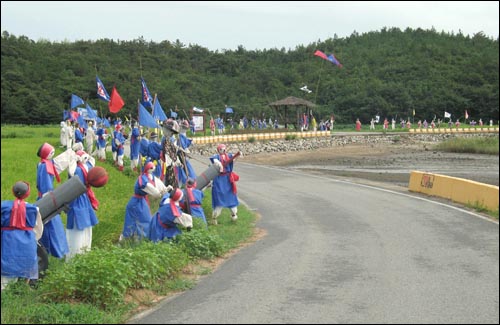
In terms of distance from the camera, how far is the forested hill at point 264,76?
10.0 m

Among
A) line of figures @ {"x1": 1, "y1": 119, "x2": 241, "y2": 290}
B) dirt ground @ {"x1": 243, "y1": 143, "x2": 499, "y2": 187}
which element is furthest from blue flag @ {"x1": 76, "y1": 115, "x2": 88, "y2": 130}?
line of figures @ {"x1": 1, "y1": 119, "x2": 241, "y2": 290}

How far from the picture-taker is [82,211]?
379 inches

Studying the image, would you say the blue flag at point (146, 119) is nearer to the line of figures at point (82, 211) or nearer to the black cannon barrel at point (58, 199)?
the line of figures at point (82, 211)

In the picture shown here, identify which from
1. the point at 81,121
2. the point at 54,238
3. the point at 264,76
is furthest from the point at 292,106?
the point at 54,238

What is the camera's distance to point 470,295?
7496mm

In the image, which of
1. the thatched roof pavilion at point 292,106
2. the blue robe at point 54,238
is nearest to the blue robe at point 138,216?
→ the blue robe at point 54,238

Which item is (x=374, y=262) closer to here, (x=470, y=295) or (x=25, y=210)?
(x=470, y=295)

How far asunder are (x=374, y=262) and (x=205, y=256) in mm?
2822

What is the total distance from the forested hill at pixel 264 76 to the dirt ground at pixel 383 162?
9.46ft

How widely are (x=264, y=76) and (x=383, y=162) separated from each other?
50606mm

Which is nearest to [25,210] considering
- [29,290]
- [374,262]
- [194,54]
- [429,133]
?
[29,290]

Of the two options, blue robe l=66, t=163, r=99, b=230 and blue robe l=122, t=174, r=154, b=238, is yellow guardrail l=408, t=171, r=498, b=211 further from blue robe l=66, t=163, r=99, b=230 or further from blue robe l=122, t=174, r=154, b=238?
blue robe l=66, t=163, r=99, b=230

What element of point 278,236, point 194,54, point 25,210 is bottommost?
point 278,236

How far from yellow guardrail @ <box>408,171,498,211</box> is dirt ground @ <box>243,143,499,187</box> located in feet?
11.9
